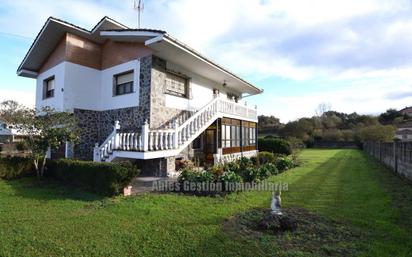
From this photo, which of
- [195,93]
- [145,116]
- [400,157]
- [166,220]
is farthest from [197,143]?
[400,157]

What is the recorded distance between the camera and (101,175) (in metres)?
7.80

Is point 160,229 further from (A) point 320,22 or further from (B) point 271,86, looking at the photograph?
(B) point 271,86

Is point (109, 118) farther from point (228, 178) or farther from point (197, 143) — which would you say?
point (228, 178)

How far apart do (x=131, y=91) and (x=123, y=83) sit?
0.92 meters

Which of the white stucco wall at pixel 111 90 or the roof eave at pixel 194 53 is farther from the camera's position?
the white stucco wall at pixel 111 90

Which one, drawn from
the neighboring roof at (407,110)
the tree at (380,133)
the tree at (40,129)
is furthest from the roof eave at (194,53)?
the neighboring roof at (407,110)

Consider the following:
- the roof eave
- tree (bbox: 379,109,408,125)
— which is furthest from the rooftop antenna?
tree (bbox: 379,109,408,125)

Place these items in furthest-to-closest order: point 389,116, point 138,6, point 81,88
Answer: point 389,116 < point 138,6 < point 81,88

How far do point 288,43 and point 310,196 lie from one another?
712cm

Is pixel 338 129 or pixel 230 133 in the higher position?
pixel 338 129

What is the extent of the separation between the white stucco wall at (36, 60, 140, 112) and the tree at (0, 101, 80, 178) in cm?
291

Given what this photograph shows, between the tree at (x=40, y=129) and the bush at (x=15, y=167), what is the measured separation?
1.18 ft

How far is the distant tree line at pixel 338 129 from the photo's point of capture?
119 feet

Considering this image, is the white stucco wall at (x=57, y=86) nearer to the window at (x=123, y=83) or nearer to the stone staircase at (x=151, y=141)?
the window at (x=123, y=83)
